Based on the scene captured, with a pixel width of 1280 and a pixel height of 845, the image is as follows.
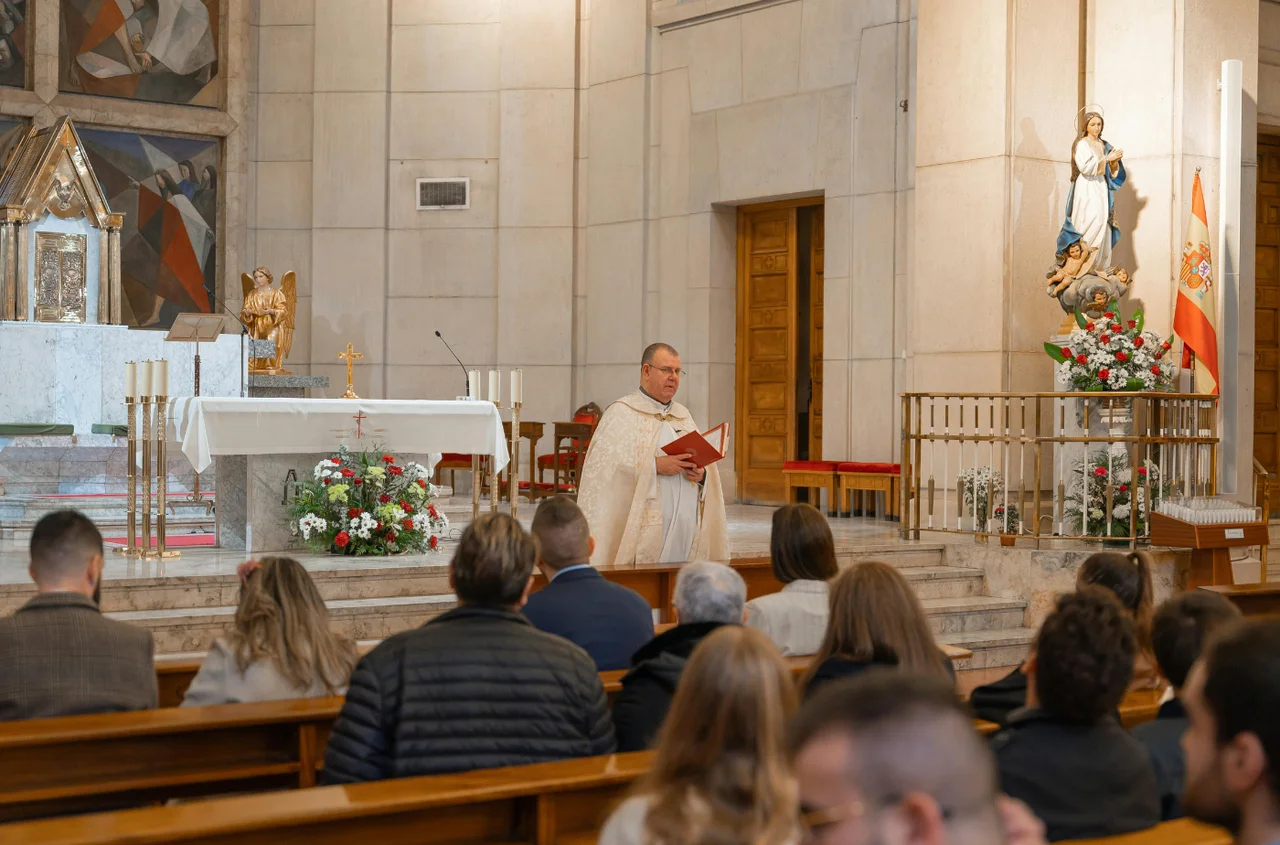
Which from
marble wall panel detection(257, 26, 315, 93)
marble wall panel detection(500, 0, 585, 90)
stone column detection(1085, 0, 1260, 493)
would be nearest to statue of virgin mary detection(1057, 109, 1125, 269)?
stone column detection(1085, 0, 1260, 493)

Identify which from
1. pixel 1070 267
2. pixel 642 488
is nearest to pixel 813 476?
pixel 1070 267

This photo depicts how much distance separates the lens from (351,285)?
15680 millimetres

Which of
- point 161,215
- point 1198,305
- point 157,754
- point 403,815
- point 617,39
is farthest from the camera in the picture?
point 161,215

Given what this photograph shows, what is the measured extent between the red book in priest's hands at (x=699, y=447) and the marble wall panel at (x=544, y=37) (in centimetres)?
915

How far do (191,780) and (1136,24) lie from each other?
9793 mm

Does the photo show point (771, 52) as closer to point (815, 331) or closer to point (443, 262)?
point (815, 331)

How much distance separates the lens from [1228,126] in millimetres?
10602

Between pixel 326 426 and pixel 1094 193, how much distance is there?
6.02m

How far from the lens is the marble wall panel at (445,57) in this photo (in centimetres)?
1574

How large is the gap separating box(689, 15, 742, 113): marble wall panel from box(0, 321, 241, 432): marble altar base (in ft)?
17.4

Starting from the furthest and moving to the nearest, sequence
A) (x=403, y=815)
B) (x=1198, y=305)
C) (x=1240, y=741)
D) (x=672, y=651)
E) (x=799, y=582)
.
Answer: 1. (x=1198, y=305)
2. (x=799, y=582)
3. (x=672, y=651)
4. (x=403, y=815)
5. (x=1240, y=741)

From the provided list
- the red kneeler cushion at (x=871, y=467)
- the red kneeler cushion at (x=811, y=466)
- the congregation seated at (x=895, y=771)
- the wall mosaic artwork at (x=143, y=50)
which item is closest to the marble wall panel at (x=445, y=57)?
the wall mosaic artwork at (x=143, y=50)

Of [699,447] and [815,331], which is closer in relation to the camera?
[699,447]

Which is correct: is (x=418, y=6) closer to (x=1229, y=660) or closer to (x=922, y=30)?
(x=922, y=30)
